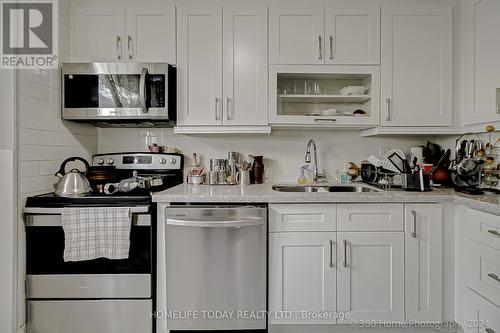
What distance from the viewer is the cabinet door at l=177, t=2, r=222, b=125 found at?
2170 millimetres

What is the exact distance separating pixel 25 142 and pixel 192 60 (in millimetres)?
1171

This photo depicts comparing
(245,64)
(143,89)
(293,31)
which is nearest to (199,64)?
(245,64)

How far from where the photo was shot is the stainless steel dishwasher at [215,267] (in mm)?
1746

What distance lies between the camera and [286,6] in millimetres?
2166

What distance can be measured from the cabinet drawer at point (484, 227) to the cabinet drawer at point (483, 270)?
0.11ft

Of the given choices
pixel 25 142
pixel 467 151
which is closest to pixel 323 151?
pixel 467 151

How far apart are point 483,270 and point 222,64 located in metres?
2.03

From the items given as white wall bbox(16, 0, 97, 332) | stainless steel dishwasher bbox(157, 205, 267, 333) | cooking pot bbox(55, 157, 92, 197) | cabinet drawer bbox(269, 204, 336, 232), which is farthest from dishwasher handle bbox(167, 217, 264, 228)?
white wall bbox(16, 0, 97, 332)

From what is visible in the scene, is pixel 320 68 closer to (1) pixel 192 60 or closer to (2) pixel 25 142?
(1) pixel 192 60

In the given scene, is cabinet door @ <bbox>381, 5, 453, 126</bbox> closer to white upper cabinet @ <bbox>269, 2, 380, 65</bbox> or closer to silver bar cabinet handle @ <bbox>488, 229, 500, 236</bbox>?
white upper cabinet @ <bbox>269, 2, 380, 65</bbox>

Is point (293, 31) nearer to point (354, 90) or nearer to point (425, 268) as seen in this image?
point (354, 90)

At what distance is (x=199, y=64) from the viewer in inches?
85.9

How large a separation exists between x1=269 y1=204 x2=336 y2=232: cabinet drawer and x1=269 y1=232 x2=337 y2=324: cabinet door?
4 cm

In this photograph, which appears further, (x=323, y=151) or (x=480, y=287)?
(x=323, y=151)
